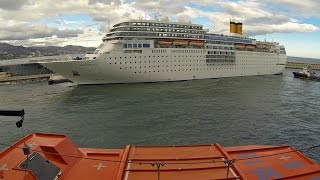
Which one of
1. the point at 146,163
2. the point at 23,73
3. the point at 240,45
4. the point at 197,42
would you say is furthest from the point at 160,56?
the point at 146,163

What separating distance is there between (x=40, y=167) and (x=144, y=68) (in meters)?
48.6

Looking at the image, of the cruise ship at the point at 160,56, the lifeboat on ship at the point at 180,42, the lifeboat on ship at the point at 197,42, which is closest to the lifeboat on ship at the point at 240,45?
the cruise ship at the point at 160,56

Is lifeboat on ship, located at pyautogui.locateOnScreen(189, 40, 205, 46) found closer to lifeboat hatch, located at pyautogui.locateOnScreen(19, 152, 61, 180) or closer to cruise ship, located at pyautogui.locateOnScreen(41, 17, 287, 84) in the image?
cruise ship, located at pyautogui.locateOnScreen(41, 17, 287, 84)

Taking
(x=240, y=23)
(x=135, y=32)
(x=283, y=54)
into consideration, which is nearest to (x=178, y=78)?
(x=135, y=32)

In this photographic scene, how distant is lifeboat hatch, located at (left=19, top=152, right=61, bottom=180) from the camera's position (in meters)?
8.62

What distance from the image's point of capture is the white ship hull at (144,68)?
52.7 metres

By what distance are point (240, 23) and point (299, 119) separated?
201 ft

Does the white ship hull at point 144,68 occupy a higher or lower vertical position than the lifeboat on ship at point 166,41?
lower

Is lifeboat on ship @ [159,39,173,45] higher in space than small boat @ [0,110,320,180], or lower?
higher

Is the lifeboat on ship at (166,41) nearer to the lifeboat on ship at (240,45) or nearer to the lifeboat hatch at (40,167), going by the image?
the lifeboat on ship at (240,45)

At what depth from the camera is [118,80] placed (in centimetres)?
5522

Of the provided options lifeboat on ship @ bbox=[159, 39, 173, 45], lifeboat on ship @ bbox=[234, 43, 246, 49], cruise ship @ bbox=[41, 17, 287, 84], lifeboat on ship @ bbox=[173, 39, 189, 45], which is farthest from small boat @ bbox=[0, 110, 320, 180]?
lifeboat on ship @ bbox=[234, 43, 246, 49]

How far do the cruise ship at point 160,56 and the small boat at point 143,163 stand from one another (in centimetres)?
4291

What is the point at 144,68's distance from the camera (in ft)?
187
